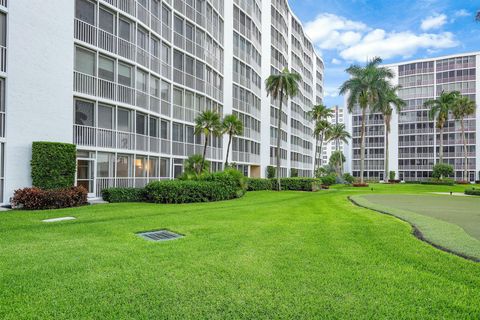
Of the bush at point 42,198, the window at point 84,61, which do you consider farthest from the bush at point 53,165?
the window at point 84,61

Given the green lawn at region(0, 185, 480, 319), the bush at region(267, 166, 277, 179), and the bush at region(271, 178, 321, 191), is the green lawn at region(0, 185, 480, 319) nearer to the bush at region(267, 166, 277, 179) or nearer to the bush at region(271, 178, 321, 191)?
the bush at region(271, 178, 321, 191)

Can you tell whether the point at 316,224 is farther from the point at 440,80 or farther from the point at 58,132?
the point at 440,80

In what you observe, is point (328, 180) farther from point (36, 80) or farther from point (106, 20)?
point (36, 80)

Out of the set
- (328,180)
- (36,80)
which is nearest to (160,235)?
(36,80)

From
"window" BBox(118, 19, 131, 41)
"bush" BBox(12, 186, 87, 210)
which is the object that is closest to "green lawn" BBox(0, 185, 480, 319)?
"bush" BBox(12, 186, 87, 210)

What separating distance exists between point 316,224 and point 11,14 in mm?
17449

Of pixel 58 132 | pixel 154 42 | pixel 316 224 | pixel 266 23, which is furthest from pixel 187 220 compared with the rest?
pixel 266 23

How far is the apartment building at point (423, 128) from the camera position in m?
74.6

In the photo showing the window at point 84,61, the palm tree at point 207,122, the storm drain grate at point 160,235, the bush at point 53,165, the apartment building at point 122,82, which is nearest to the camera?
the storm drain grate at point 160,235

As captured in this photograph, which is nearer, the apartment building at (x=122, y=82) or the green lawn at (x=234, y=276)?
the green lawn at (x=234, y=276)

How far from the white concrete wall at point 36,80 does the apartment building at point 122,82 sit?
0.05 meters

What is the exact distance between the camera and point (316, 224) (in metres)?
11.4

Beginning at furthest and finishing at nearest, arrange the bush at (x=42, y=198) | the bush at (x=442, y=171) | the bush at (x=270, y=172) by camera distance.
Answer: the bush at (x=442, y=171)
the bush at (x=270, y=172)
the bush at (x=42, y=198)

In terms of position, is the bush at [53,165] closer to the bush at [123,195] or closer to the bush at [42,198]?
the bush at [42,198]
